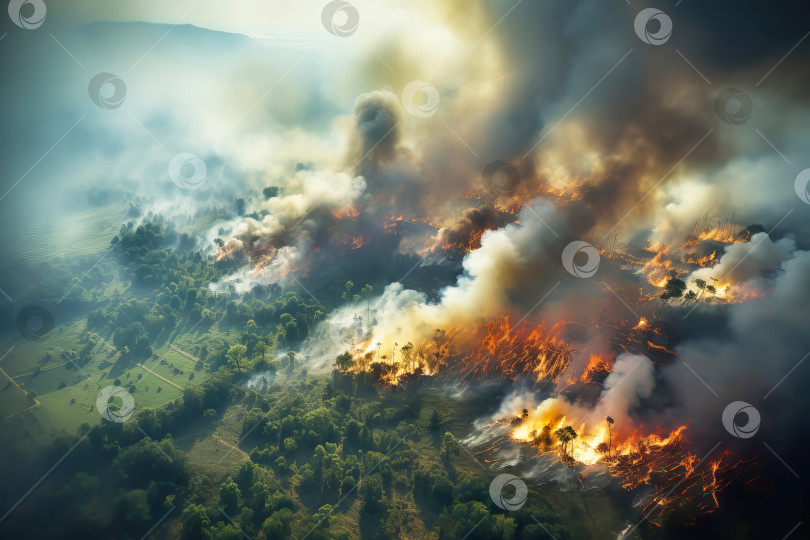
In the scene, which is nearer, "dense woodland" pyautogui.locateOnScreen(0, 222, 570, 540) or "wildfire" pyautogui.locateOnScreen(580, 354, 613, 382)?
"dense woodland" pyautogui.locateOnScreen(0, 222, 570, 540)

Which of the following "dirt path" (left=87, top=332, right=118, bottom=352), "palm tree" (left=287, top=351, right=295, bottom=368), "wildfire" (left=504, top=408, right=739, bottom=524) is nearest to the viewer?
"wildfire" (left=504, top=408, right=739, bottom=524)

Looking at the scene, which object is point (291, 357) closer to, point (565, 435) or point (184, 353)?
point (184, 353)

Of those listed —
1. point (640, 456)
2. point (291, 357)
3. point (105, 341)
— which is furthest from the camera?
point (105, 341)

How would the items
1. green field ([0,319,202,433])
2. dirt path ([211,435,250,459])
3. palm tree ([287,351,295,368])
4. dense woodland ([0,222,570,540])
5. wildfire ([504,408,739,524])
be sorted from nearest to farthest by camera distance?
dense woodland ([0,222,570,540]), wildfire ([504,408,739,524]), dirt path ([211,435,250,459]), green field ([0,319,202,433]), palm tree ([287,351,295,368])

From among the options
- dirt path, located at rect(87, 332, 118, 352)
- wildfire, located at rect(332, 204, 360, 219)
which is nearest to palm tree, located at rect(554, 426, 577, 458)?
wildfire, located at rect(332, 204, 360, 219)

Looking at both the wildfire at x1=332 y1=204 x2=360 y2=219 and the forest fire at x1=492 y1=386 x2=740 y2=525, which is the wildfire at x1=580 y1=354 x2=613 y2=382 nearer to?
the forest fire at x1=492 y1=386 x2=740 y2=525

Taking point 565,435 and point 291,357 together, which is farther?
point 291,357

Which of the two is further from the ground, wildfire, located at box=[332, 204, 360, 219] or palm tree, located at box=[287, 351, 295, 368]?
wildfire, located at box=[332, 204, 360, 219]

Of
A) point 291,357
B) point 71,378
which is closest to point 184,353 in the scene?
point 71,378

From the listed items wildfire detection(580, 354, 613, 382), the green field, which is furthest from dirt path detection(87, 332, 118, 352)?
wildfire detection(580, 354, 613, 382)

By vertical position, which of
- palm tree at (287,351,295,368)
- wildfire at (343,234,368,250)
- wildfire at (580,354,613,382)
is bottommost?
palm tree at (287,351,295,368)

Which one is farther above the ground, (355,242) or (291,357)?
(355,242)

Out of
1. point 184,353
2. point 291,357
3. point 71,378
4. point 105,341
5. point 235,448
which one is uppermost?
point 291,357
